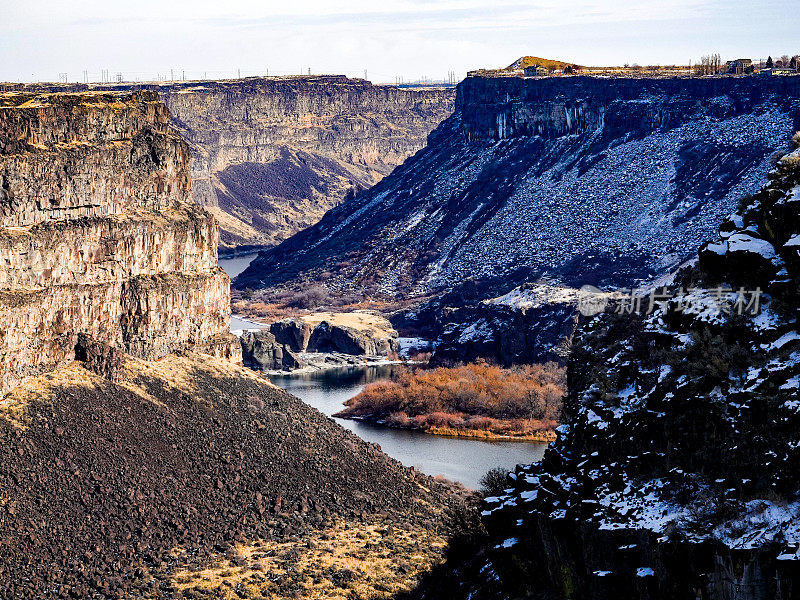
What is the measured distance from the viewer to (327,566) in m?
57.7

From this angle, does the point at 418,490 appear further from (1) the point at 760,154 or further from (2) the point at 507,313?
(1) the point at 760,154

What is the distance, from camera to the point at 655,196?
143m

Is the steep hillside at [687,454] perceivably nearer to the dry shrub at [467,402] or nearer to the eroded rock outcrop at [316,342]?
the dry shrub at [467,402]

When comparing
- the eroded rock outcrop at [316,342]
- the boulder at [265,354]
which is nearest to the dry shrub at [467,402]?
the boulder at [265,354]

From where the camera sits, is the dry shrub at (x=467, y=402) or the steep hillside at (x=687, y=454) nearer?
the steep hillside at (x=687, y=454)

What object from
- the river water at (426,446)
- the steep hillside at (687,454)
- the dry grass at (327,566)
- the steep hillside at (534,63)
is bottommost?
the river water at (426,446)

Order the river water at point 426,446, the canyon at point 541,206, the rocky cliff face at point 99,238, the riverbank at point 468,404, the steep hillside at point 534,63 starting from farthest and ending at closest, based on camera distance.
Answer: the steep hillside at point 534,63 → the canyon at point 541,206 → the riverbank at point 468,404 → the river water at point 426,446 → the rocky cliff face at point 99,238

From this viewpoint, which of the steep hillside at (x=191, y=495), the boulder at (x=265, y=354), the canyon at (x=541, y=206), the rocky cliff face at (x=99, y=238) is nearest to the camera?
the steep hillside at (x=191, y=495)

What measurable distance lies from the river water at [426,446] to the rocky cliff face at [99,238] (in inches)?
591

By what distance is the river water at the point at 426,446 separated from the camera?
3241 inches

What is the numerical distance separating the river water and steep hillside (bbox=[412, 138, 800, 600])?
129 ft

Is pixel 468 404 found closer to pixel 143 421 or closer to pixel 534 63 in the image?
pixel 143 421

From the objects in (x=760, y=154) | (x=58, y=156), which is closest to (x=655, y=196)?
(x=760, y=154)

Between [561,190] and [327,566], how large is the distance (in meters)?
100
